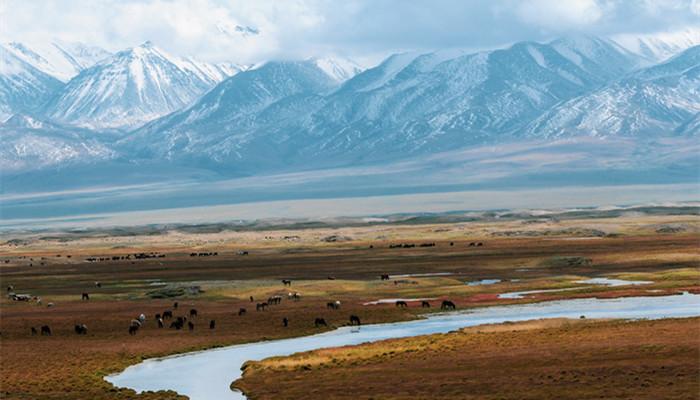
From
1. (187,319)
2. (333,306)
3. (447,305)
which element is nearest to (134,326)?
(187,319)

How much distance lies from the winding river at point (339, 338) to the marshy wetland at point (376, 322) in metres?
1.29

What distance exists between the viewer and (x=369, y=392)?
2111 inches

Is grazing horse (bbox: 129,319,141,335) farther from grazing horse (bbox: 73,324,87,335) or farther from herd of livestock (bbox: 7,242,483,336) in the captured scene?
grazing horse (bbox: 73,324,87,335)

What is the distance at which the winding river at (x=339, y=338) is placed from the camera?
2361 inches

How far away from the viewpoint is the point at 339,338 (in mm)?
76375

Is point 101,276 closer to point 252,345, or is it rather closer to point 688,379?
point 252,345

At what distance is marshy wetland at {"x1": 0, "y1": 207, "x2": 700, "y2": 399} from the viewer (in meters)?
55.1

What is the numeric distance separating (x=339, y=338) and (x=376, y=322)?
952 centimetres

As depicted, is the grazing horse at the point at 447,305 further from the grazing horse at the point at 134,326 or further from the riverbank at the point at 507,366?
the grazing horse at the point at 134,326

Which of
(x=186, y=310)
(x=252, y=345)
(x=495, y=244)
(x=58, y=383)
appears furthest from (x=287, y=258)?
(x=58, y=383)

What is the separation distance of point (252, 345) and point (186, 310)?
892 inches

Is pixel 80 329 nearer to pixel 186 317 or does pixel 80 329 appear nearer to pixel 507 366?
pixel 186 317

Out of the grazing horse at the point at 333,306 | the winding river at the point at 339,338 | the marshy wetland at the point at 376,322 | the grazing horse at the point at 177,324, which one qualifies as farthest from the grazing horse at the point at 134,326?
the grazing horse at the point at 333,306

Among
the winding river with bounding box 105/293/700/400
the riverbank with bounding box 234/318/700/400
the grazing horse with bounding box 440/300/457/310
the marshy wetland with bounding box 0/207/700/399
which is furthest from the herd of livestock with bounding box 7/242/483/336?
the riverbank with bounding box 234/318/700/400
